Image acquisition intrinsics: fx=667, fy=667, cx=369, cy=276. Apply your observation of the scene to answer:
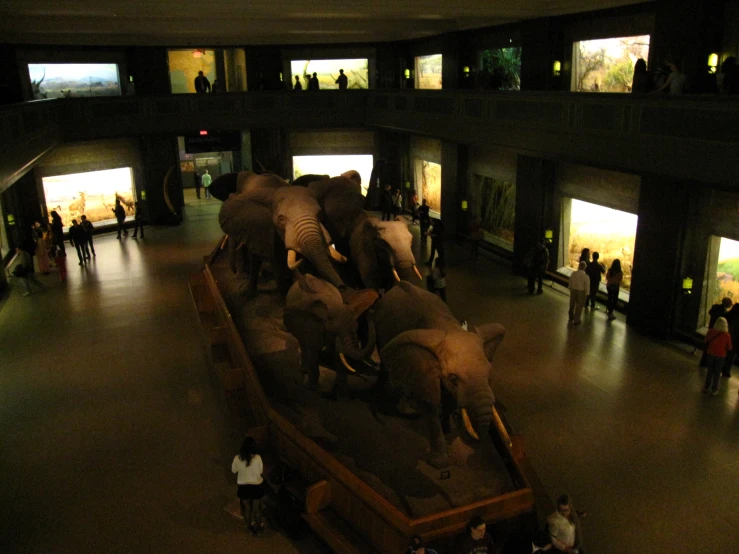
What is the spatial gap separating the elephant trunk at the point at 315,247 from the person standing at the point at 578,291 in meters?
6.52

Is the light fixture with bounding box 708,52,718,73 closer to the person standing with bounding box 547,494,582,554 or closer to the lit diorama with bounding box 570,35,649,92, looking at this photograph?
the lit diorama with bounding box 570,35,649,92

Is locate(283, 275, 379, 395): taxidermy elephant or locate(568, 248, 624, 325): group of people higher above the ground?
locate(283, 275, 379, 395): taxidermy elephant

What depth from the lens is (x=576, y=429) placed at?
34.4ft

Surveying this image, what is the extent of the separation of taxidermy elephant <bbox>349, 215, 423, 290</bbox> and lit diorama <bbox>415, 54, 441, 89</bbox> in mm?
16363

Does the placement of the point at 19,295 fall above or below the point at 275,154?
below

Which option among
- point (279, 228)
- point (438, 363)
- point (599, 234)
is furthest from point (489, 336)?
point (599, 234)

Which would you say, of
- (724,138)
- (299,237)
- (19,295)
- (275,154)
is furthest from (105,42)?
(724,138)

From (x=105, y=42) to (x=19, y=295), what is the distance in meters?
11.3

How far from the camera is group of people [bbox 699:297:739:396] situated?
11.1m

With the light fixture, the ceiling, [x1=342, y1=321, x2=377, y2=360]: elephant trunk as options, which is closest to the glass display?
the ceiling

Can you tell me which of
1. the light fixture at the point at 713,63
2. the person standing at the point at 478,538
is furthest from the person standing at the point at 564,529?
the light fixture at the point at 713,63

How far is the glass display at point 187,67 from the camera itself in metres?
32.4

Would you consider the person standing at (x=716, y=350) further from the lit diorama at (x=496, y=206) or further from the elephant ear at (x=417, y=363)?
the lit diorama at (x=496, y=206)

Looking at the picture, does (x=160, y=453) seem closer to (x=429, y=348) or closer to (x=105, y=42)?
(x=429, y=348)
